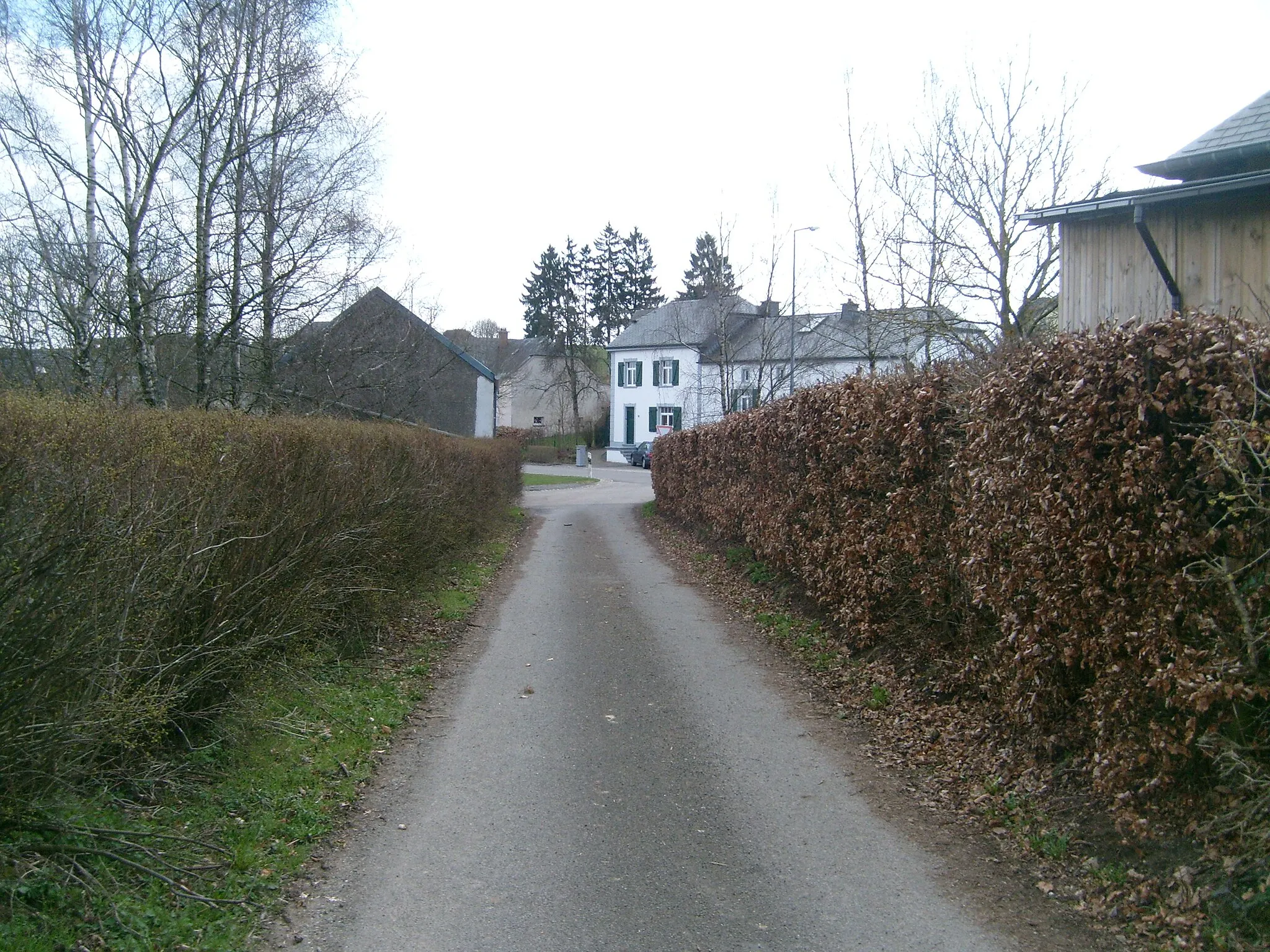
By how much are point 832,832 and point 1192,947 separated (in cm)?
189

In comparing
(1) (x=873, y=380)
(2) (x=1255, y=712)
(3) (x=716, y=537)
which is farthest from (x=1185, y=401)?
(3) (x=716, y=537)

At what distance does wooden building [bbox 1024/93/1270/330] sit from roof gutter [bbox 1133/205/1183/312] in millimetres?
14

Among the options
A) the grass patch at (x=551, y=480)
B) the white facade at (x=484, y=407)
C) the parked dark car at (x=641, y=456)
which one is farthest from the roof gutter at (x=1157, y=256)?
→ the parked dark car at (x=641, y=456)

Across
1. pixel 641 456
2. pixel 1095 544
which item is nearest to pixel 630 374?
pixel 641 456

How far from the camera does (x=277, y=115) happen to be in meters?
19.7

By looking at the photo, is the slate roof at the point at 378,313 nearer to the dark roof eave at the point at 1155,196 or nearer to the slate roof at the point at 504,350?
the dark roof eave at the point at 1155,196

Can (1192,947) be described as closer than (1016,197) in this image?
Yes

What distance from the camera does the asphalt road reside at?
4.24 meters

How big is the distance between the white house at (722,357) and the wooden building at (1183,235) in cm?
260

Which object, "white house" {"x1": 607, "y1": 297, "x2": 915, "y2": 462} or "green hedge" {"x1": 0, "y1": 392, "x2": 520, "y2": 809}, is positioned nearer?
"green hedge" {"x1": 0, "y1": 392, "x2": 520, "y2": 809}

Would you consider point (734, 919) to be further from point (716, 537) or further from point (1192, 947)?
point (716, 537)

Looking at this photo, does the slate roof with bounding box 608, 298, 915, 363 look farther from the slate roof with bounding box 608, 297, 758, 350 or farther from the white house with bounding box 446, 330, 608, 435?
the white house with bounding box 446, 330, 608, 435

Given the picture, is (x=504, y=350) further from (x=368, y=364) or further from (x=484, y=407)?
(x=368, y=364)

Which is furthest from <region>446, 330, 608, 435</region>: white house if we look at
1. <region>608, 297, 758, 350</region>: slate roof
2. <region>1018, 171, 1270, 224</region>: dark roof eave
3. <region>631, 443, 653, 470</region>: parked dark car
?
<region>1018, 171, 1270, 224</region>: dark roof eave
